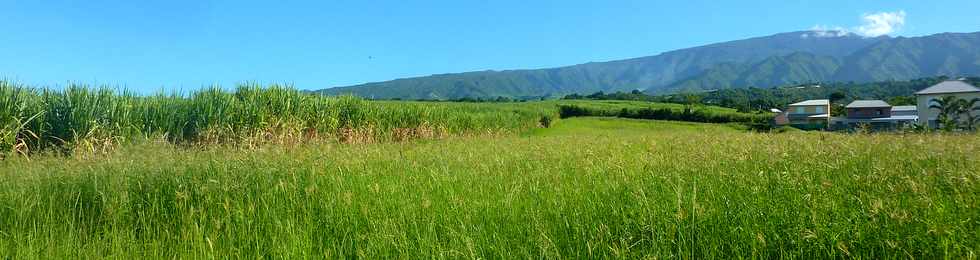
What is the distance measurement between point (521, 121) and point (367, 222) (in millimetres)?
42503

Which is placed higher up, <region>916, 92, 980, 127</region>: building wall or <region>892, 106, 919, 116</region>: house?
<region>916, 92, 980, 127</region>: building wall

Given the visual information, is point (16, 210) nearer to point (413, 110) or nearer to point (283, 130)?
point (283, 130)

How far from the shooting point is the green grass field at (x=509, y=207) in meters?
2.75

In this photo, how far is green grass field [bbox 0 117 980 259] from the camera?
2748 millimetres

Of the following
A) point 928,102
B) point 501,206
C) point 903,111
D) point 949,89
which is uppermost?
point 949,89

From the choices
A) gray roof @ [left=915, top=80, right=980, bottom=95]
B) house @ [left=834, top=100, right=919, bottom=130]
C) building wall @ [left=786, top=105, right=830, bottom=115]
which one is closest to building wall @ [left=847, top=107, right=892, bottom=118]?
house @ [left=834, top=100, right=919, bottom=130]

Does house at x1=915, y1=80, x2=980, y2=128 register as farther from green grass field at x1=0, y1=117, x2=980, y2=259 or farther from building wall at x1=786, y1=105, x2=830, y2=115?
green grass field at x1=0, y1=117, x2=980, y2=259

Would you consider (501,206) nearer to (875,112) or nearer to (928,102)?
(928,102)

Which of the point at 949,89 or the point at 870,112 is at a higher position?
the point at 949,89

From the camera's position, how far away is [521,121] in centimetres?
4606

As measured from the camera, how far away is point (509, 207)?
3721 mm

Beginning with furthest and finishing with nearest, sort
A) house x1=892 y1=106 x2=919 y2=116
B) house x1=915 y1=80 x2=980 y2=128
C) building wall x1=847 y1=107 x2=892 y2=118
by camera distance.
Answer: house x1=892 y1=106 x2=919 y2=116
building wall x1=847 y1=107 x2=892 y2=118
house x1=915 y1=80 x2=980 y2=128

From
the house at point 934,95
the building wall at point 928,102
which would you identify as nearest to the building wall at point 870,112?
the house at point 934,95

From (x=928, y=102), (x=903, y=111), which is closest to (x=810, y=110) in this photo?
(x=903, y=111)
